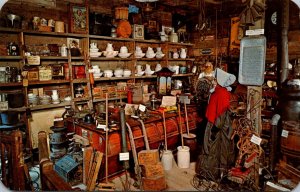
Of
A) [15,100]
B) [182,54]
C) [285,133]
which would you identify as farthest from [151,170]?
[182,54]

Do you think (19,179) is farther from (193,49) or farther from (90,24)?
(193,49)

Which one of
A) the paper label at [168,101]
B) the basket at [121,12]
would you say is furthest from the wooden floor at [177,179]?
the basket at [121,12]

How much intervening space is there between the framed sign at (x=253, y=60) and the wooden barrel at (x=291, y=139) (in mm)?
773

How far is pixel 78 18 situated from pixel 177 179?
3.33 metres

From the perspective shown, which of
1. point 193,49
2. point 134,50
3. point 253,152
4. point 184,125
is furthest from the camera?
point 193,49

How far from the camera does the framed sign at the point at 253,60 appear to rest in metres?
3.27

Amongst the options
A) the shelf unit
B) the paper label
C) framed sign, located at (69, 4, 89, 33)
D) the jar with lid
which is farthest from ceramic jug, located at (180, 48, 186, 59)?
the jar with lid

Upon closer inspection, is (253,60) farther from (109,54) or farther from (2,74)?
(2,74)

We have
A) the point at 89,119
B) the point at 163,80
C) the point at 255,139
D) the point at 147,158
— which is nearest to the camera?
the point at 255,139

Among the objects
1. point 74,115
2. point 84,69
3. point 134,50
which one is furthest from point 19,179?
point 134,50

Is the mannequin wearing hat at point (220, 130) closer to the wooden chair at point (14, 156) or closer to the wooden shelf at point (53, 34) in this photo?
the wooden chair at point (14, 156)

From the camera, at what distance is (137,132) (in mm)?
3871

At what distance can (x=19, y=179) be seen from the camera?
2354 mm

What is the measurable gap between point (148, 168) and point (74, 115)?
1.65 meters
